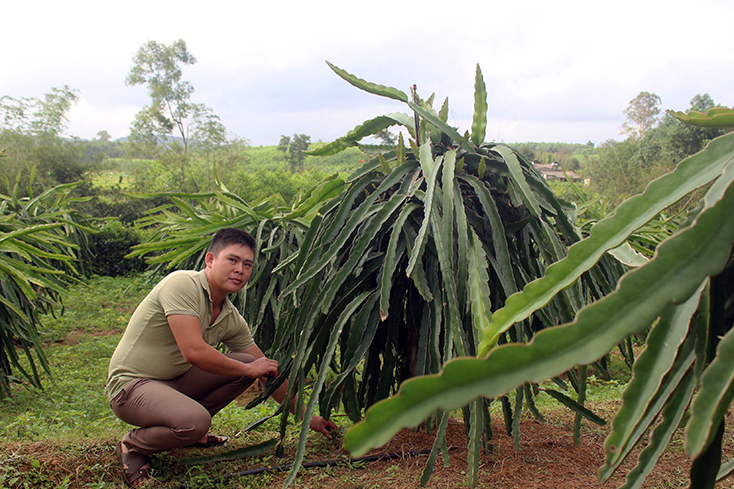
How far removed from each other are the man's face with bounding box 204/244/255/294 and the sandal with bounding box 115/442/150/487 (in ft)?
2.81

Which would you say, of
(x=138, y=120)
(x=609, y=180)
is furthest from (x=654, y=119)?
(x=138, y=120)

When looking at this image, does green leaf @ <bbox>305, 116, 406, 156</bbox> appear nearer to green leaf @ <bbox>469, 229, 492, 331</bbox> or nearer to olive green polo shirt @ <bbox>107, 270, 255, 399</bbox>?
green leaf @ <bbox>469, 229, 492, 331</bbox>

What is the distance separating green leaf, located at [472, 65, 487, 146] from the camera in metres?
2.27

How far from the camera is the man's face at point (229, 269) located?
257cm

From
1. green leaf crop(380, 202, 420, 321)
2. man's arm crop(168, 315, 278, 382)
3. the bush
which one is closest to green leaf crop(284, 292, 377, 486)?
green leaf crop(380, 202, 420, 321)

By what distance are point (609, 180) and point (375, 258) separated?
1143 inches

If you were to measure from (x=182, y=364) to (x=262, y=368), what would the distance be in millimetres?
484

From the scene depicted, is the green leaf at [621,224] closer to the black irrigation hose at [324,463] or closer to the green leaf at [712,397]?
the green leaf at [712,397]

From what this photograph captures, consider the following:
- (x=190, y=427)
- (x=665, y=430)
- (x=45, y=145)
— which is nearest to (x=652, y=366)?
(x=665, y=430)

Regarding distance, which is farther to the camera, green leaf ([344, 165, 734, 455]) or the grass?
the grass

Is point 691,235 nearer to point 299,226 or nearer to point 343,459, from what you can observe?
point 343,459

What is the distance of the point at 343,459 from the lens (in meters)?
2.37

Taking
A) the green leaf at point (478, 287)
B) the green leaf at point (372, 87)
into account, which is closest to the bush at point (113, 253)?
the green leaf at point (372, 87)

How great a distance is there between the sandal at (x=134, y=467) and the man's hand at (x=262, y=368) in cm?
61
